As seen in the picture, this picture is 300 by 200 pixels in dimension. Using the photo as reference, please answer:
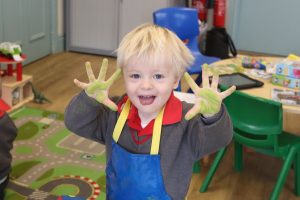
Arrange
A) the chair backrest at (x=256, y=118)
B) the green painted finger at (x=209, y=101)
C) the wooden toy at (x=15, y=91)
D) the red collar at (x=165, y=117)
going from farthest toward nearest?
the wooden toy at (x=15, y=91), the chair backrest at (x=256, y=118), the red collar at (x=165, y=117), the green painted finger at (x=209, y=101)

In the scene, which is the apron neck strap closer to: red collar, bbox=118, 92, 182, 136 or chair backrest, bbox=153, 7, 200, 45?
red collar, bbox=118, 92, 182, 136

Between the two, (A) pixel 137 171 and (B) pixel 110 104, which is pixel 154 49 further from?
(A) pixel 137 171

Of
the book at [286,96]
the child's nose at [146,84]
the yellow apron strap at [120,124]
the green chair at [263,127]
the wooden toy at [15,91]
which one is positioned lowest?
the wooden toy at [15,91]

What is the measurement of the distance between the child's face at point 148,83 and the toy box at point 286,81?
1.29m

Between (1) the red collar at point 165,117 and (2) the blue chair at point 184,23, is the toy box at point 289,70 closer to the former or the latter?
(2) the blue chair at point 184,23

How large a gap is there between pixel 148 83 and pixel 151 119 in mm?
128

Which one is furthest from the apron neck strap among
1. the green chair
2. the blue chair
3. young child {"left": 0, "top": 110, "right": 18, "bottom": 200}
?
the blue chair

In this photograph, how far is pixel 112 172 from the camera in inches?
50.7

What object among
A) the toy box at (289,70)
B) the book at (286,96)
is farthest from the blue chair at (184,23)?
the book at (286,96)

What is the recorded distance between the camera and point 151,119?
1247 mm

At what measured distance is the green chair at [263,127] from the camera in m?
2.06

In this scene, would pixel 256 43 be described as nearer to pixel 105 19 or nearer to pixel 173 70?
pixel 105 19

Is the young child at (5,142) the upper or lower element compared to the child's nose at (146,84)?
lower

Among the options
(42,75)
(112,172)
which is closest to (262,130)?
(112,172)
